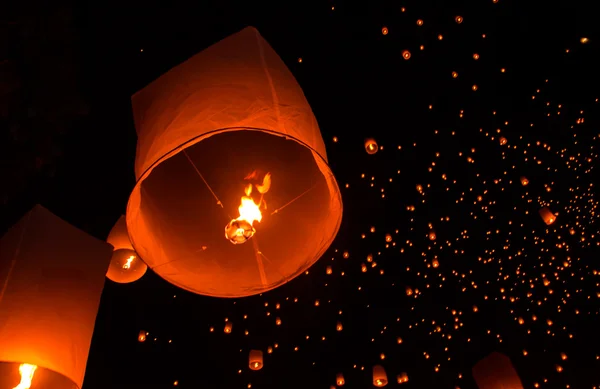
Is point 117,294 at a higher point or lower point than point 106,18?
lower

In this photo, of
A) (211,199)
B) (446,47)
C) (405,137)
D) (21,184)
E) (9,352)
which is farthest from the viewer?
(405,137)

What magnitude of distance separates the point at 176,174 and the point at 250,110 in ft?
2.26

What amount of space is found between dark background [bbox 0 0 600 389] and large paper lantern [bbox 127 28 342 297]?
87 cm

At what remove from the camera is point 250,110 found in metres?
1.02

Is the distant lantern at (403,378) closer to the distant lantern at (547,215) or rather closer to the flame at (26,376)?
the distant lantern at (547,215)

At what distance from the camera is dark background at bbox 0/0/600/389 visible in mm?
2508

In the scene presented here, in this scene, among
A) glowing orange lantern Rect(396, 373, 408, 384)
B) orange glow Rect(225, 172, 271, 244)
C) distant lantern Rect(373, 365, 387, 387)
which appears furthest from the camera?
glowing orange lantern Rect(396, 373, 408, 384)

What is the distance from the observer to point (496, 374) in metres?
3.90

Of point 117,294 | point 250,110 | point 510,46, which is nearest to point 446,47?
point 510,46

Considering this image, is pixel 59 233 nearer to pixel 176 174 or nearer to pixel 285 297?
pixel 176 174

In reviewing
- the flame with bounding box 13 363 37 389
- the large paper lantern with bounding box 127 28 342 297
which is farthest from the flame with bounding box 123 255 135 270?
the large paper lantern with bounding box 127 28 342 297

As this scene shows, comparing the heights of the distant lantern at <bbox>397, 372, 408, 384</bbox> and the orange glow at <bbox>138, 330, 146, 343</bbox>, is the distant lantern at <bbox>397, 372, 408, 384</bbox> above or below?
below

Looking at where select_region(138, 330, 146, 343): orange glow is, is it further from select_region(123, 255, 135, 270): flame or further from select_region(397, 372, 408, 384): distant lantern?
select_region(397, 372, 408, 384): distant lantern

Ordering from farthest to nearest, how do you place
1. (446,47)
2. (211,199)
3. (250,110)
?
(446,47), (211,199), (250,110)
